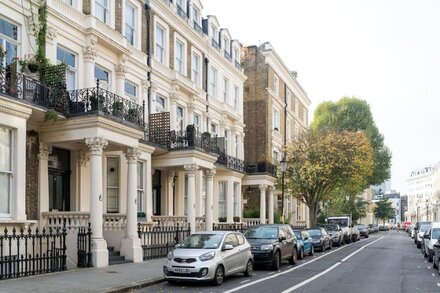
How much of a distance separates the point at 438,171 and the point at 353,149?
113 meters

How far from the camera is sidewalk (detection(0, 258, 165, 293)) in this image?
41.5 ft

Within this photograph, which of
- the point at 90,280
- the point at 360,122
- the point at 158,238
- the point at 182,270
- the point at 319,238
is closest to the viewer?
the point at 90,280

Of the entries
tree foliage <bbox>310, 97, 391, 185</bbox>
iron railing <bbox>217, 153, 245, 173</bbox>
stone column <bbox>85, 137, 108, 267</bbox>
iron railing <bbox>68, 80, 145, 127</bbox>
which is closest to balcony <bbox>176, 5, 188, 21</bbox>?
iron railing <bbox>217, 153, 245, 173</bbox>

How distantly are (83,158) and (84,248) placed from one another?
4.36 metres

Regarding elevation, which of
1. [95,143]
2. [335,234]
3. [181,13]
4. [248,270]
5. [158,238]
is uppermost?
[181,13]

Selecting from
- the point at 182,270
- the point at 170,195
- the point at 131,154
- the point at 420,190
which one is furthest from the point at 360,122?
the point at 420,190

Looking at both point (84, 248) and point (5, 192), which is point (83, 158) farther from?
point (5, 192)

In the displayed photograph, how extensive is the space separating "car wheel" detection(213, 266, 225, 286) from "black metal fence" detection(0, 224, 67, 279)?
4.96 metres

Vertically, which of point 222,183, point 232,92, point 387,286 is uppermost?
point 232,92

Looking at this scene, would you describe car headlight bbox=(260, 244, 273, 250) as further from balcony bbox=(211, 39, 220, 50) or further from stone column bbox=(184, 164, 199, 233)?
balcony bbox=(211, 39, 220, 50)

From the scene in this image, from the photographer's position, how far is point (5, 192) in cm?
1559

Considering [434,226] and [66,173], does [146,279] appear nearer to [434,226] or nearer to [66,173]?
[66,173]

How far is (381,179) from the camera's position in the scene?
60156 mm

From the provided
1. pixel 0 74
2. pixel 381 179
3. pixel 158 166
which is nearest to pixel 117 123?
pixel 0 74
